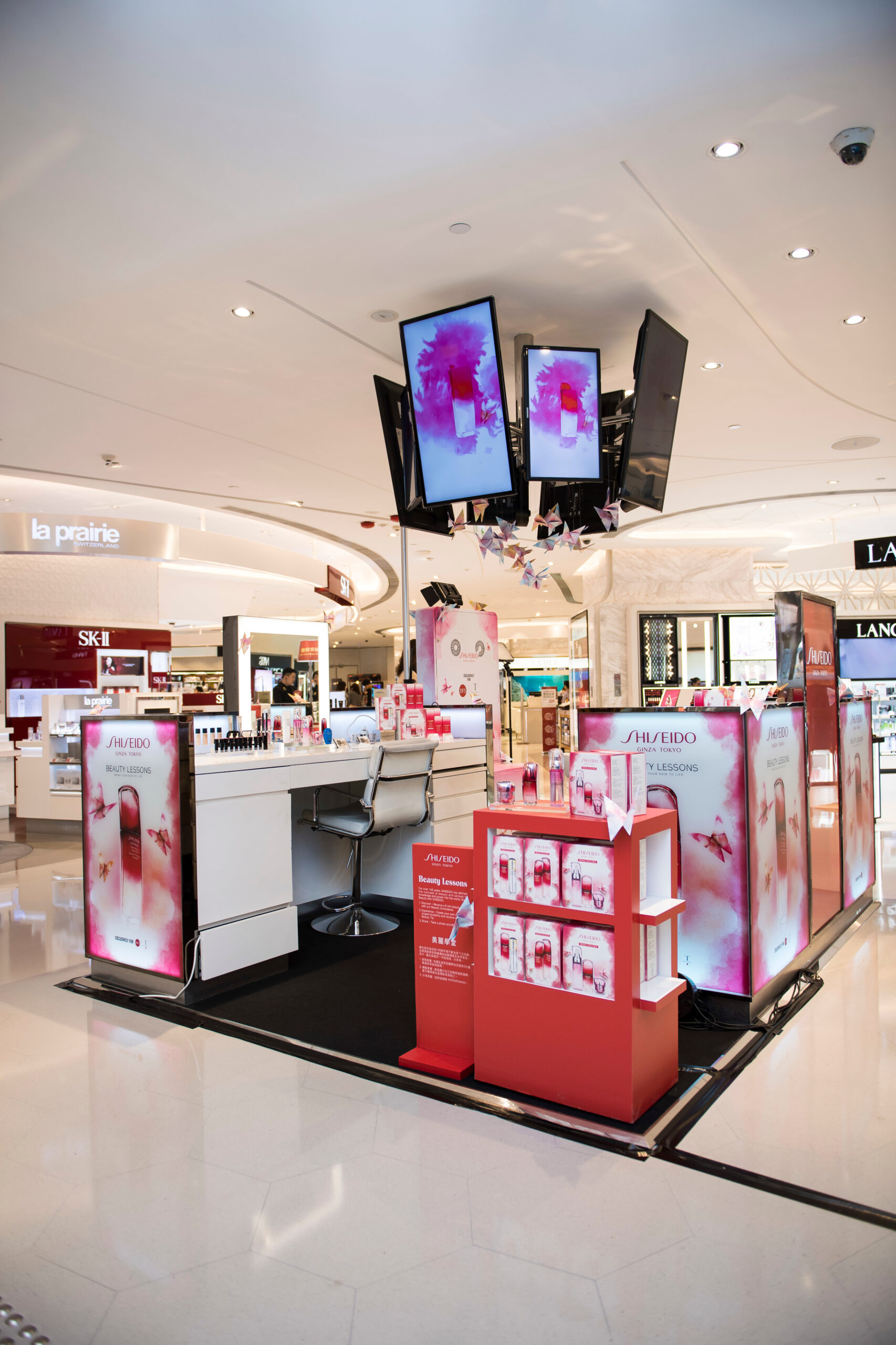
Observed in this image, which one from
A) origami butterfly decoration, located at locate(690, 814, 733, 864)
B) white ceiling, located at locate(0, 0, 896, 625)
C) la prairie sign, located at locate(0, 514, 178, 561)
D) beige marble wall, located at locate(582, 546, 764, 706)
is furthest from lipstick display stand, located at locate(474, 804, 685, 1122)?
beige marble wall, located at locate(582, 546, 764, 706)

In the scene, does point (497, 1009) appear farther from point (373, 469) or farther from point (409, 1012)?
point (373, 469)

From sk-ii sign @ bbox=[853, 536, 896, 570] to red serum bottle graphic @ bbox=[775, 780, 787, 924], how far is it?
6.42 m

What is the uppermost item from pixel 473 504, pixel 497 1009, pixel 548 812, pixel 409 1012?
pixel 473 504

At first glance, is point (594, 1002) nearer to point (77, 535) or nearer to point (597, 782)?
→ point (597, 782)

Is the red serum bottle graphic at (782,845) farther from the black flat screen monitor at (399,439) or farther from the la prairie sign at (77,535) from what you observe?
the la prairie sign at (77,535)

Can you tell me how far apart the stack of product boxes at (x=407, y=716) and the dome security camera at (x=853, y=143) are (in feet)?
11.4

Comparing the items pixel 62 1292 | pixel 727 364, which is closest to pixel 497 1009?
pixel 62 1292

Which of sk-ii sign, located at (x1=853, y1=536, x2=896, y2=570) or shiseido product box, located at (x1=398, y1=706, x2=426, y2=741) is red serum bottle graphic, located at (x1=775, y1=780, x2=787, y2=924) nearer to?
shiseido product box, located at (x1=398, y1=706, x2=426, y2=741)

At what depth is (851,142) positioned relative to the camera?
3.11 m

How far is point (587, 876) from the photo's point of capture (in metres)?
2.53

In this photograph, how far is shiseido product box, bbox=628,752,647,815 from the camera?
254 cm

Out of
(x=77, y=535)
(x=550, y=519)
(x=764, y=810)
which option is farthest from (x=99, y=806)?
(x=77, y=535)

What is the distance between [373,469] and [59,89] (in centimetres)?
469

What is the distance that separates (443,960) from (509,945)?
0.35 meters
